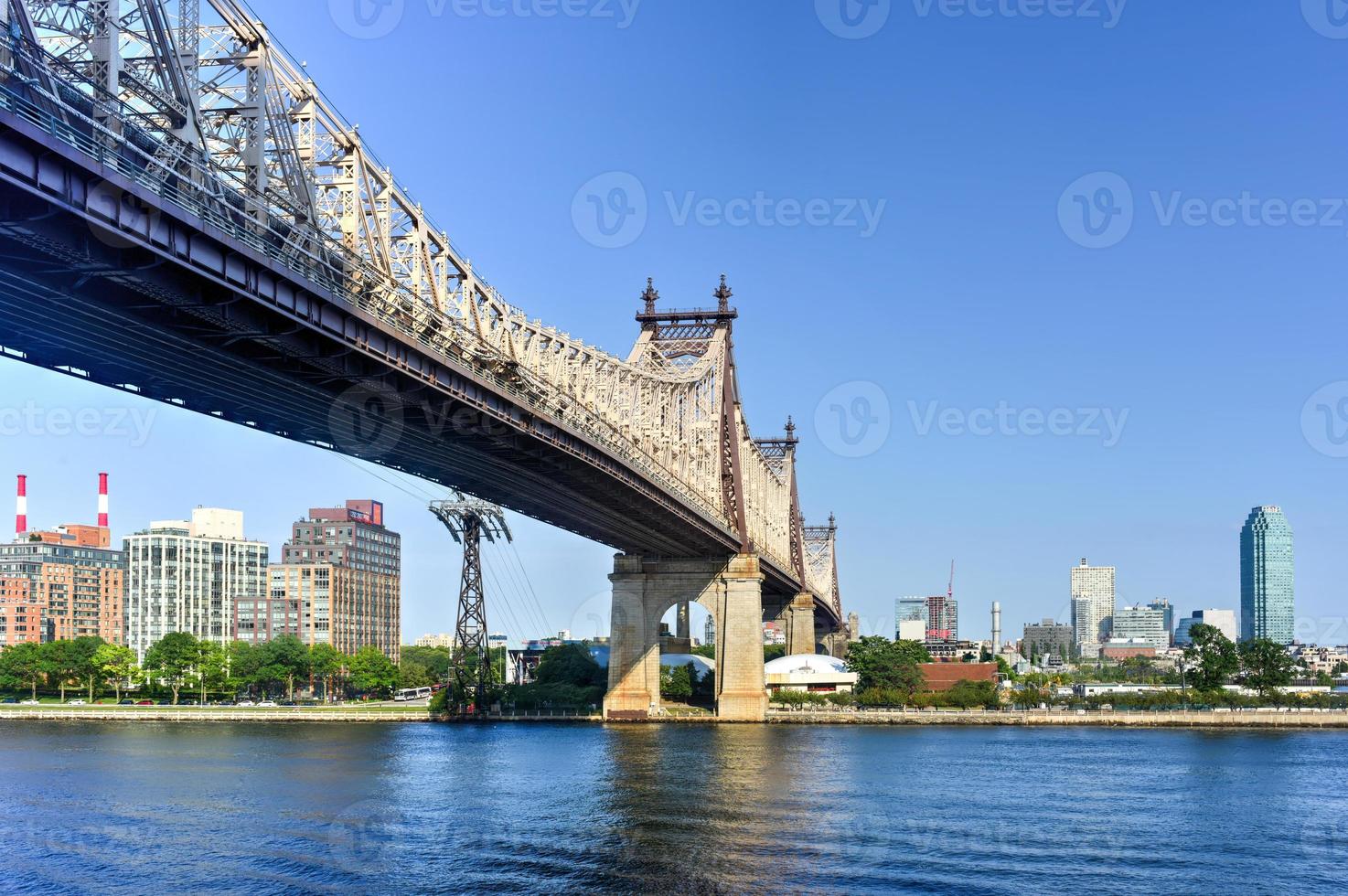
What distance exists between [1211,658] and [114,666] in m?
96.8

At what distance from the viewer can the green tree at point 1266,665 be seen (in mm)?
103688

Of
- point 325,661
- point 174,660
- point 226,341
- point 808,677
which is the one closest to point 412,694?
point 325,661

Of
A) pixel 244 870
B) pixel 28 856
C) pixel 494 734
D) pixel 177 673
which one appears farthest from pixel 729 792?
pixel 177 673

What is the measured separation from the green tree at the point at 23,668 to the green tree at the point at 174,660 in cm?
1106

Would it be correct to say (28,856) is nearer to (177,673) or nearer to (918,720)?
(918,720)

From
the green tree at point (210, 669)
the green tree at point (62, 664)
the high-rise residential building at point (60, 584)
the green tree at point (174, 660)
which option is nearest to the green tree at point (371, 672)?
the green tree at point (210, 669)

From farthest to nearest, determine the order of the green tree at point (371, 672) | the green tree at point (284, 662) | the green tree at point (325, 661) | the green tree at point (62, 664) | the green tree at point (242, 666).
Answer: the green tree at point (371, 672) < the green tree at point (325, 661) < the green tree at point (62, 664) < the green tree at point (284, 662) < the green tree at point (242, 666)

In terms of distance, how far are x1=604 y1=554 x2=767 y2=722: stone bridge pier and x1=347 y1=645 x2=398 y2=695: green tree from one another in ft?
148

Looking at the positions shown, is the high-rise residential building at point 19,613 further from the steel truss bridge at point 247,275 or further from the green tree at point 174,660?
the steel truss bridge at point 247,275

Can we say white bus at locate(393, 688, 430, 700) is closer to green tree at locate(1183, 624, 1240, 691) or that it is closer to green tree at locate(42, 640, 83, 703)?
green tree at locate(42, 640, 83, 703)

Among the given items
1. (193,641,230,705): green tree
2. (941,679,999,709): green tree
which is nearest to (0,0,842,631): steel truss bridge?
(941,679,999,709): green tree

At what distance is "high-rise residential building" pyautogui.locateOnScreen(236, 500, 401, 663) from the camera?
588ft

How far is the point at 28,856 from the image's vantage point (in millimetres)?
37938

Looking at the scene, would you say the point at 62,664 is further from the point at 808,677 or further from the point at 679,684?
the point at 808,677
